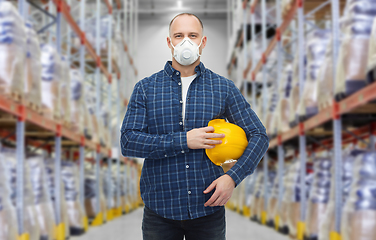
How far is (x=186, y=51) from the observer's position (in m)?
1.49

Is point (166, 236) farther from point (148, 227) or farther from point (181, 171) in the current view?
point (181, 171)

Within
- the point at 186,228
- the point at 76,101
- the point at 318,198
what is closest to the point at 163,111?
the point at 186,228

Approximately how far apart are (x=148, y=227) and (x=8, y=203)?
3026 mm

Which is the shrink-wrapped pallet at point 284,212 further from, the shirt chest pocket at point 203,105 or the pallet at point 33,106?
the shirt chest pocket at point 203,105

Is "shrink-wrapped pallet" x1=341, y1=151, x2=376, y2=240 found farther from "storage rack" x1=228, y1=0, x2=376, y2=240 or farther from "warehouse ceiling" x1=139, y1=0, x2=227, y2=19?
"warehouse ceiling" x1=139, y1=0, x2=227, y2=19

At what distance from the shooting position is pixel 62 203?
6.38 meters

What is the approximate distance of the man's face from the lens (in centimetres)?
150

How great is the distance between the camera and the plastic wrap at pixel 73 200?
23.4 feet

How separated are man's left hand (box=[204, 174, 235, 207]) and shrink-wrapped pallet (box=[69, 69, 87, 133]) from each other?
6.09m

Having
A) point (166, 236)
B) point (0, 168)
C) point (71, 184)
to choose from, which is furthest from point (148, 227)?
point (71, 184)

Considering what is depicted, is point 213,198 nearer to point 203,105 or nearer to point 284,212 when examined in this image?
point 203,105

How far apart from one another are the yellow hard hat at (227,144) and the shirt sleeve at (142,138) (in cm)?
11

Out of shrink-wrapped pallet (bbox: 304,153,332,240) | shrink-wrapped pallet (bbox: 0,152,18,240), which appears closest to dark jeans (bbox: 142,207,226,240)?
shrink-wrapped pallet (bbox: 0,152,18,240)

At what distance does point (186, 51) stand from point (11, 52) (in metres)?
3.17
